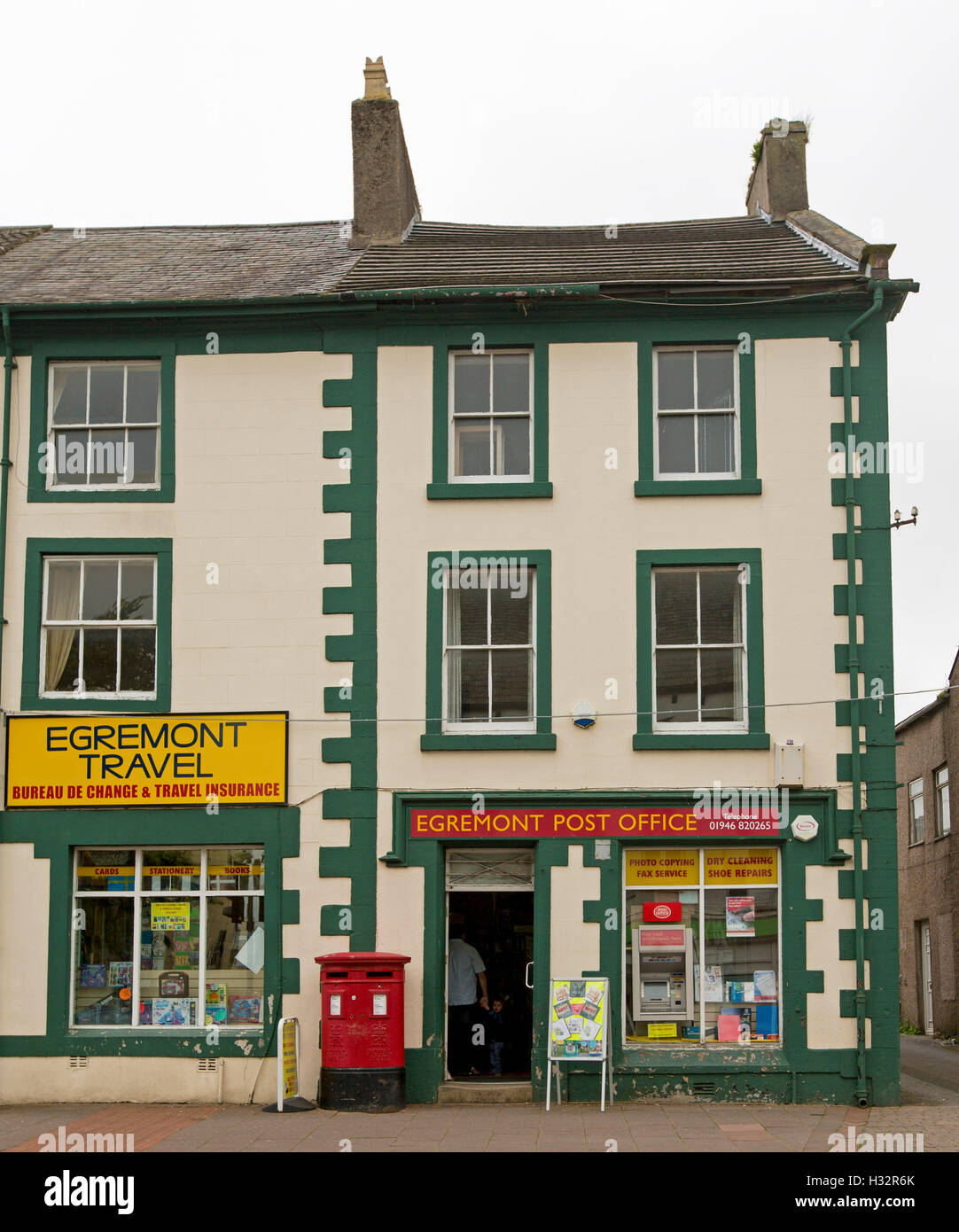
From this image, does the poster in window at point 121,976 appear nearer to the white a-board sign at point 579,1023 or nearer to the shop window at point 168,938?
the shop window at point 168,938

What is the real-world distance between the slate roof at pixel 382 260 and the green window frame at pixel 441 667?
330 centimetres

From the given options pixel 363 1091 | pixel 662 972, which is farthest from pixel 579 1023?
pixel 363 1091

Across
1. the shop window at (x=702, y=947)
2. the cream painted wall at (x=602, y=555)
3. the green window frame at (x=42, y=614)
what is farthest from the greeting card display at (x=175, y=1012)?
the shop window at (x=702, y=947)

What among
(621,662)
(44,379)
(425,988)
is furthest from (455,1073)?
(44,379)

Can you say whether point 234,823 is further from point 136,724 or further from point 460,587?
point 460,587

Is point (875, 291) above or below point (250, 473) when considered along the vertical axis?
above

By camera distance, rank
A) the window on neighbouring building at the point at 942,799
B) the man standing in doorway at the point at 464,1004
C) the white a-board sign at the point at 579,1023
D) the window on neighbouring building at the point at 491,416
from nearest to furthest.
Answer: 1. the white a-board sign at the point at 579,1023
2. the man standing in doorway at the point at 464,1004
3. the window on neighbouring building at the point at 491,416
4. the window on neighbouring building at the point at 942,799

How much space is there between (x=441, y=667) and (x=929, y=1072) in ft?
30.6

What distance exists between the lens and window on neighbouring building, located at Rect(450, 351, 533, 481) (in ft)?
56.2

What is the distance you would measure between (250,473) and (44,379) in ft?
9.15

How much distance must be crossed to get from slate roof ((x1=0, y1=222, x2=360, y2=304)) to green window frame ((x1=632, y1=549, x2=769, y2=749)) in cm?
530

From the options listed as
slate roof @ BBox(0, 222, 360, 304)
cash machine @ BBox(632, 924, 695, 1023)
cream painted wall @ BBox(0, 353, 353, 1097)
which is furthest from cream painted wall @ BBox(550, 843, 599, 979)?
slate roof @ BBox(0, 222, 360, 304)

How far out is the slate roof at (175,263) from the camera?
59.1ft

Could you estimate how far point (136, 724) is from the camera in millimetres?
16656
